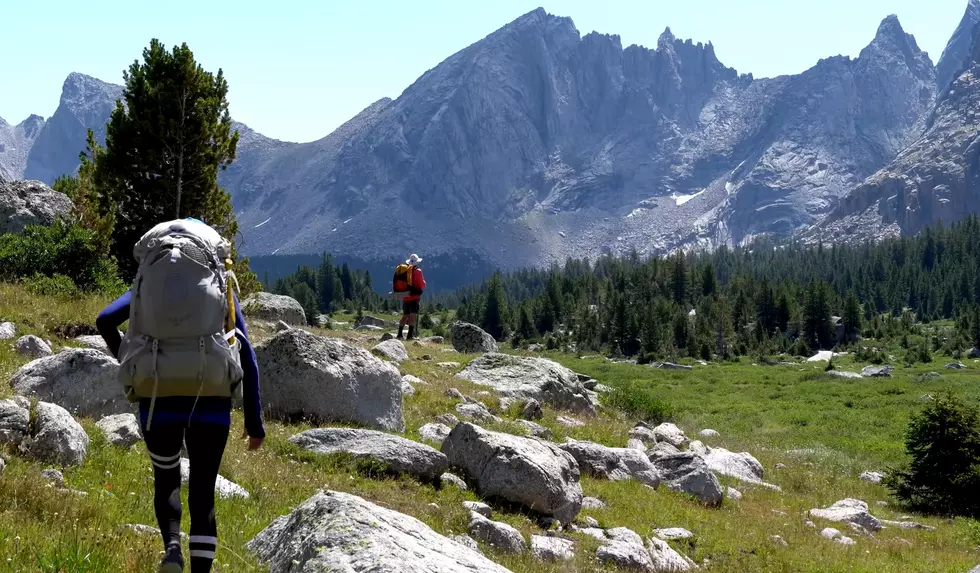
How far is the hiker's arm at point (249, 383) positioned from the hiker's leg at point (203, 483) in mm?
460

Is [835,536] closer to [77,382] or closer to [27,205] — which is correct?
[77,382]

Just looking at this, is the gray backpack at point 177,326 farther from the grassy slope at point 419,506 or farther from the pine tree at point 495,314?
the pine tree at point 495,314

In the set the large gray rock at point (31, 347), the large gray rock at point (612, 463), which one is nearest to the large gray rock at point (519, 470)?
the large gray rock at point (612, 463)

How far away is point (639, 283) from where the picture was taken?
15875 centimetres

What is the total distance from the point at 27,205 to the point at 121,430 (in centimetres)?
1847

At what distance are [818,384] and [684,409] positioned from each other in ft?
60.9

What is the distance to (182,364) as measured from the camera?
529 cm

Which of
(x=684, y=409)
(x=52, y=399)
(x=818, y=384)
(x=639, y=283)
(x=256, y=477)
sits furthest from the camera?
(x=639, y=283)

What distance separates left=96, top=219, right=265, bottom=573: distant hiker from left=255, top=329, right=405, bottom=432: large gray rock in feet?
27.2

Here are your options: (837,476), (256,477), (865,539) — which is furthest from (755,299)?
(256,477)

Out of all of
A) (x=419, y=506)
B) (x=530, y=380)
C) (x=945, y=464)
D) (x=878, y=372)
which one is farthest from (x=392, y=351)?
(x=878, y=372)

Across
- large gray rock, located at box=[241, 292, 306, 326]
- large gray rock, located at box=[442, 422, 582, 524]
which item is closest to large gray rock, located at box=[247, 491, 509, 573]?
large gray rock, located at box=[442, 422, 582, 524]

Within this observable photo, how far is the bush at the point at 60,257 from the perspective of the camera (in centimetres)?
2091

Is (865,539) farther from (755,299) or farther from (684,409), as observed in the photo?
(755,299)
